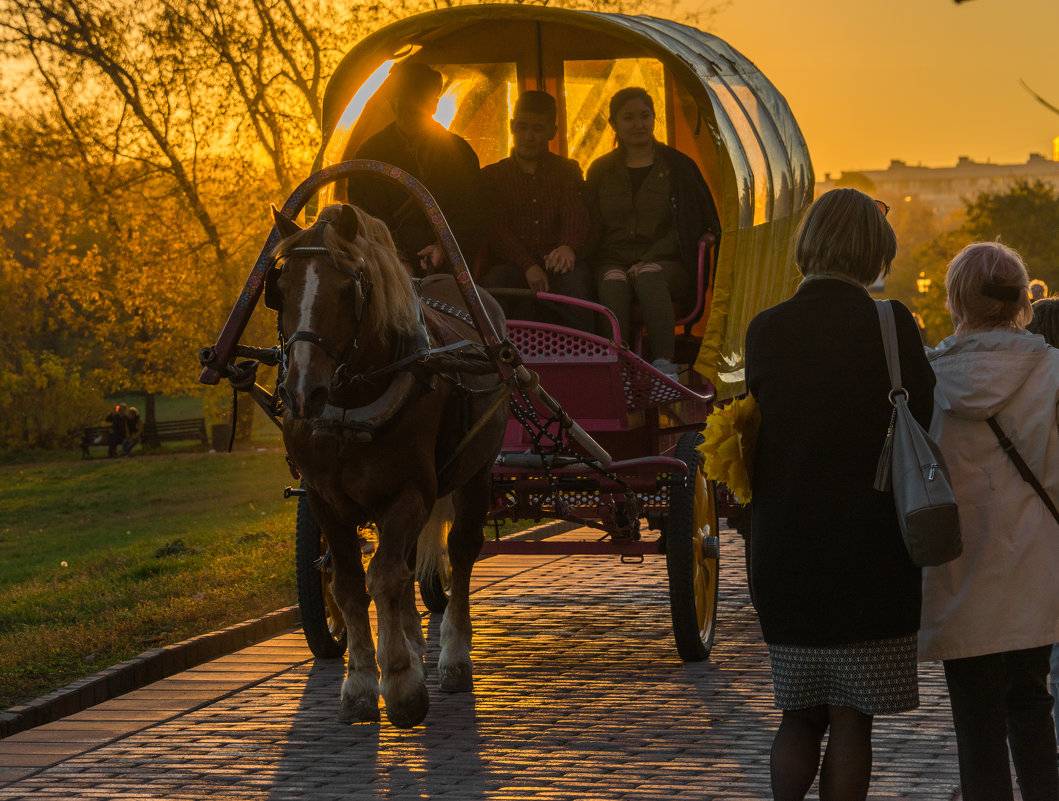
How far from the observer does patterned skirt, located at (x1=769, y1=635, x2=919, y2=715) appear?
4168mm

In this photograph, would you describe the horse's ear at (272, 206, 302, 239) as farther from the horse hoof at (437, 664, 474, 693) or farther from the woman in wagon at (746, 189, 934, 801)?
the woman in wagon at (746, 189, 934, 801)

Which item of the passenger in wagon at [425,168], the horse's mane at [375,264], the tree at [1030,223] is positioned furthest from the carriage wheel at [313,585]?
the tree at [1030,223]

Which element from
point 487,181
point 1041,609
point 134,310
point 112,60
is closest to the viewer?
point 1041,609

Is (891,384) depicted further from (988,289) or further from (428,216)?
(428,216)

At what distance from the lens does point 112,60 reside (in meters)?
26.0

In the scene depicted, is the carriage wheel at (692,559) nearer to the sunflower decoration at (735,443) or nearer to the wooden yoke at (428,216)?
the wooden yoke at (428,216)

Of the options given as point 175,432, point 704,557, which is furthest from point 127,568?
point 175,432

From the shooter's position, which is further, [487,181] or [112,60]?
[112,60]

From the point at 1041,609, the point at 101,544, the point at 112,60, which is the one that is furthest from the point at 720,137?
the point at 112,60

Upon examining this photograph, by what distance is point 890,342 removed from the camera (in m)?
4.20

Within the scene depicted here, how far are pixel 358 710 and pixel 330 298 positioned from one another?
1.77m

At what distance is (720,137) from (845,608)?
5.10 m

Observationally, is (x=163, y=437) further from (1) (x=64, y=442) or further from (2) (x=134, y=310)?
(2) (x=134, y=310)

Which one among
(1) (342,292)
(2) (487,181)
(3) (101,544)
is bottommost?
(3) (101,544)
